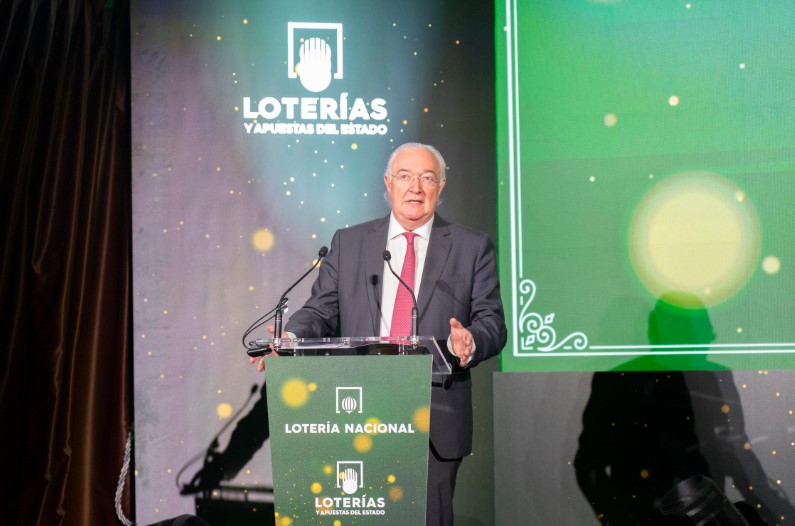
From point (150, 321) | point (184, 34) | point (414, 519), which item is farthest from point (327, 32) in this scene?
point (414, 519)

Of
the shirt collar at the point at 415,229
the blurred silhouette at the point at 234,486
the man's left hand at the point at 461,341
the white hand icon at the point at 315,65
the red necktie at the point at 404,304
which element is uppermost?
the white hand icon at the point at 315,65

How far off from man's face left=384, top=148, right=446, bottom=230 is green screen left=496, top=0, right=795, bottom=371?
0.59 meters

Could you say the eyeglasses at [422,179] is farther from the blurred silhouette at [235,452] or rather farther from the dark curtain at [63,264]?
the dark curtain at [63,264]

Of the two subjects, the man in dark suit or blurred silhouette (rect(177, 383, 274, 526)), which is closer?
the man in dark suit

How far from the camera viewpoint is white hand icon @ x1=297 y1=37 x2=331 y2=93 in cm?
350

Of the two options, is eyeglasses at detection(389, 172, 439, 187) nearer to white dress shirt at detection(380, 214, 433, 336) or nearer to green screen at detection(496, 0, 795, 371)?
white dress shirt at detection(380, 214, 433, 336)

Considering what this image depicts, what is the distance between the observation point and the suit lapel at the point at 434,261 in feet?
9.16

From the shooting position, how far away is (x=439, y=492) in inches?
98.5

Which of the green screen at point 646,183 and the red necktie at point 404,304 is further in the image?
the green screen at point 646,183

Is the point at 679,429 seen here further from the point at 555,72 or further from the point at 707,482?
the point at 555,72

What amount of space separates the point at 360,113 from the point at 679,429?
217 centimetres

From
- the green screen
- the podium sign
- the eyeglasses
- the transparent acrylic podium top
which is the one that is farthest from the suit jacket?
the podium sign

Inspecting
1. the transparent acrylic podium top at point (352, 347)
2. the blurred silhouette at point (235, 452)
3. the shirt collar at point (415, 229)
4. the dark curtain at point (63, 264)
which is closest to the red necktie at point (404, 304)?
the shirt collar at point (415, 229)

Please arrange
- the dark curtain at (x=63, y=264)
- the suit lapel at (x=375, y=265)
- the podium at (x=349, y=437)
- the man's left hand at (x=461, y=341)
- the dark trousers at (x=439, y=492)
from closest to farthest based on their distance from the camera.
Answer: the podium at (x=349, y=437) → the man's left hand at (x=461, y=341) → the dark trousers at (x=439, y=492) → the suit lapel at (x=375, y=265) → the dark curtain at (x=63, y=264)
